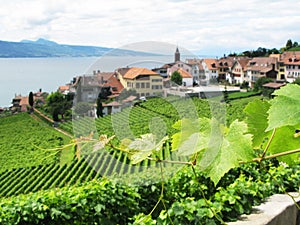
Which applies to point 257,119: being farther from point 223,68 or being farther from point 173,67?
point 223,68

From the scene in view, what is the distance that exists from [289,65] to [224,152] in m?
18.5

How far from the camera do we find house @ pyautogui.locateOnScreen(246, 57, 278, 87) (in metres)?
17.4

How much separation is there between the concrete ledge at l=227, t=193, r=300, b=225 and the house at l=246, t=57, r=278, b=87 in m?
16.3

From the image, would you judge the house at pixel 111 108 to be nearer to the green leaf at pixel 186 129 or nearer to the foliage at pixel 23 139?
the green leaf at pixel 186 129

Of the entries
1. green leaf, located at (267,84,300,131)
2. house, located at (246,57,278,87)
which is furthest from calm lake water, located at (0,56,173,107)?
green leaf, located at (267,84,300,131)

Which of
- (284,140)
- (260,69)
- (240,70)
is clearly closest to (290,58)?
(260,69)

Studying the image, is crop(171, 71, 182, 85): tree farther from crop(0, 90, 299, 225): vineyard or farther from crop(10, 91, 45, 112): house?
crop(10, 91, 45, 112): house

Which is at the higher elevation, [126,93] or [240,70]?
[126,93]

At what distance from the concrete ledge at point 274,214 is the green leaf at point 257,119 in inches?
42.1

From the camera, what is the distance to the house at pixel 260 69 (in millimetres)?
17438

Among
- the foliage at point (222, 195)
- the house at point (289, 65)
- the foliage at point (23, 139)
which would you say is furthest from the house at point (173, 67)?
the house at point (289, 65)

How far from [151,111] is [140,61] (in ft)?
0.12

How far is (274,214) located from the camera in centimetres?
132

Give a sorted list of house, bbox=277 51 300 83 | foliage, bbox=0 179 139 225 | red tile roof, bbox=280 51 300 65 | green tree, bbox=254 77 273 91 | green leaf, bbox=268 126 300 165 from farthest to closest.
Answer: red tile roof, bbox=280 51 300 65
house, bbox=277 51 300 83
green tree, bbox=254 77 273 91
foliage, bbox=0 179 139 225
green leaf, bbox=268 126 300 165
